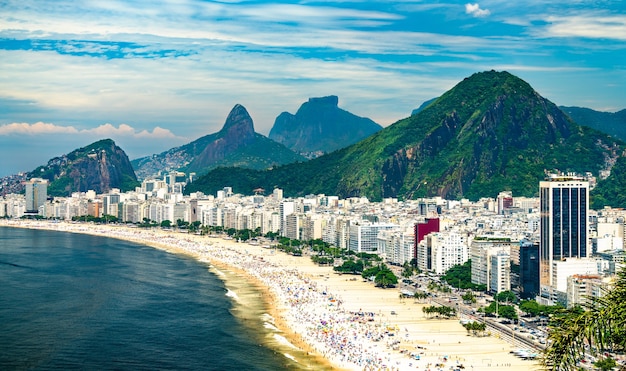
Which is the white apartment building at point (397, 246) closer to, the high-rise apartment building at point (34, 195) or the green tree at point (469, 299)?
the green tree at point (469, 299)

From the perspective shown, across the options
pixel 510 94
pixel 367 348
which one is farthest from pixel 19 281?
pixel 510 94

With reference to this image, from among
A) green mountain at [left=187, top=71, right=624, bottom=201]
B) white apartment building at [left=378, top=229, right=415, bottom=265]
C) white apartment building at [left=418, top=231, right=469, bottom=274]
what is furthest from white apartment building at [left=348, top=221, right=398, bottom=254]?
green mountain at [left=187, top=71, right=624, bottom=201]

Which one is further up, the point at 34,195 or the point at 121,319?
the point at 34,195

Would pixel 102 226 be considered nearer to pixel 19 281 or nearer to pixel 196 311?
pixel 19 281

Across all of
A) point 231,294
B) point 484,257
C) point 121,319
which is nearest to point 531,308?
point 484,257

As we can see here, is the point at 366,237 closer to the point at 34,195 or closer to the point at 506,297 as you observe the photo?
the point at 506,297
